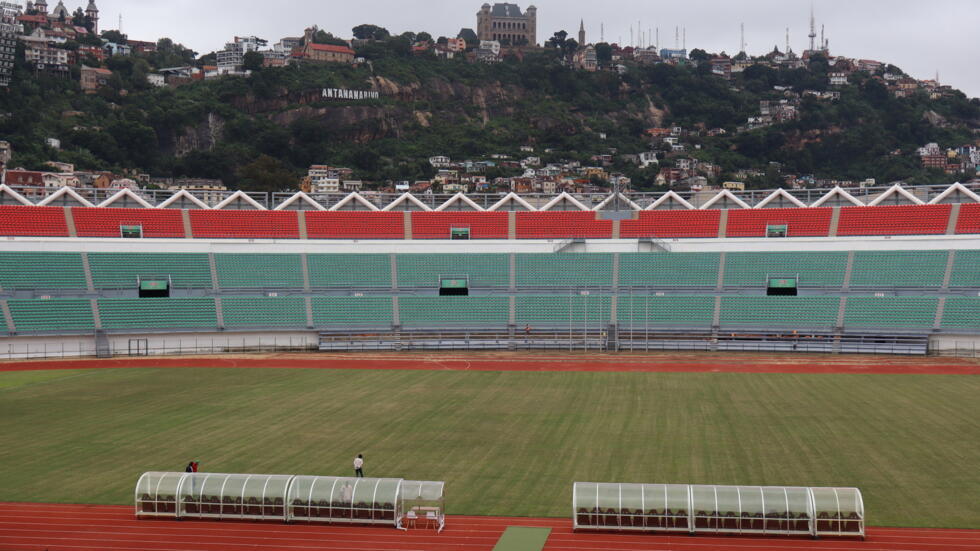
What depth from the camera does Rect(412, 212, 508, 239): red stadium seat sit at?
65.2 metres

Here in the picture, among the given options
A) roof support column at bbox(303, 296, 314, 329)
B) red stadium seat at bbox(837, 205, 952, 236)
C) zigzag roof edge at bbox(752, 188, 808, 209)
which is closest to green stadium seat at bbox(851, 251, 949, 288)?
red stadium seat at bbox(837, 205, 952, 236)

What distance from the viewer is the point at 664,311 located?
56844mm

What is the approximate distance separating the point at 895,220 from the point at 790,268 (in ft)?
27.4

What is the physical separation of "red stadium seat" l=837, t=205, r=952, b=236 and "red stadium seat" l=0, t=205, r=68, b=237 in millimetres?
53084

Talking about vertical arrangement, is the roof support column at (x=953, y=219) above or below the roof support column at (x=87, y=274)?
above

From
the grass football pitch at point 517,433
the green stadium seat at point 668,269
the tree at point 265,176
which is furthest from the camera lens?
the tree at point 265,176

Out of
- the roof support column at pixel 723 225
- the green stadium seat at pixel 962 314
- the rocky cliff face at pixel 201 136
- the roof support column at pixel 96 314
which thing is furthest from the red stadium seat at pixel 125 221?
the rocky cliff face at pixel 201 136

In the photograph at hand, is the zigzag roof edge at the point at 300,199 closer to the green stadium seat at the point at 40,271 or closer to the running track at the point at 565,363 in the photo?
the green stadium seat at the point at 40,271

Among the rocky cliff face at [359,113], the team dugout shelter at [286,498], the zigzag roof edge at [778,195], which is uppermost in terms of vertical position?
the rocky cliff face at [359,113]

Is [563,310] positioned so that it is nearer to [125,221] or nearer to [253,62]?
[125,221]

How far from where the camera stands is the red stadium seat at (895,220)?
58688 mm

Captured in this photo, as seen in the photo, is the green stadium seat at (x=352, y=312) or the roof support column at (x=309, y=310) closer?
the roof support column at (x=309, y=310)

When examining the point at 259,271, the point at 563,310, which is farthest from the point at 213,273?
the point at 563,310

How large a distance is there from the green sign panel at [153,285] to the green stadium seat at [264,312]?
4069mm
